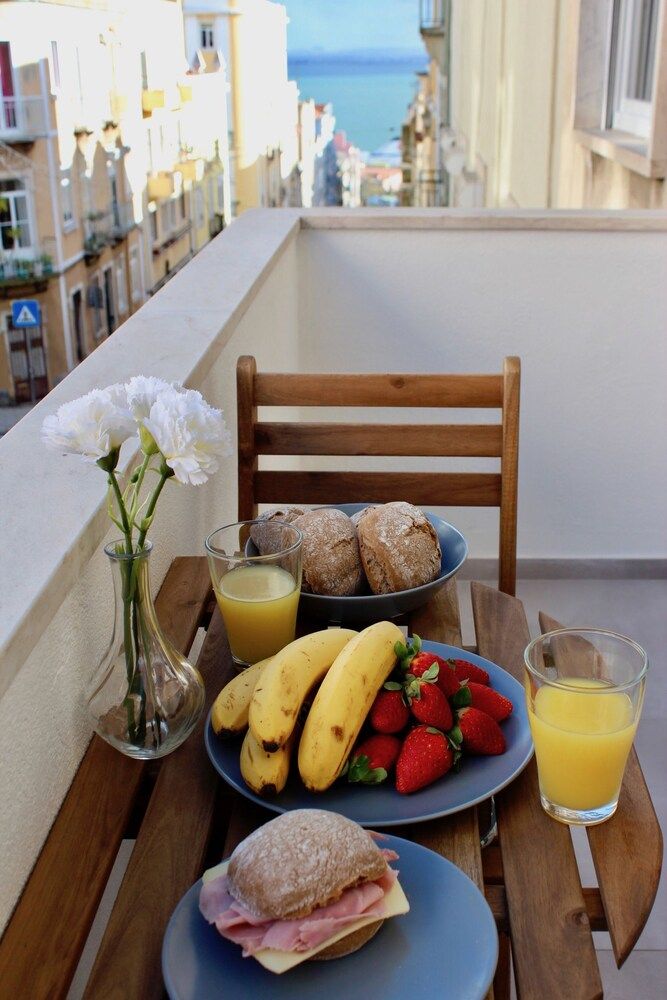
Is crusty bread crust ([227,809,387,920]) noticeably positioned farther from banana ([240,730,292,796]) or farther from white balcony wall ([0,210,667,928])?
white balcony wall ([0,210,667,928])

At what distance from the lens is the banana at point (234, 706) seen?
2.47ft

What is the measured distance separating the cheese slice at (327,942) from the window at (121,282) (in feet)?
43.0

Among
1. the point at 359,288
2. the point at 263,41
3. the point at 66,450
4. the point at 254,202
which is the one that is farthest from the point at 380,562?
the point at 263,41

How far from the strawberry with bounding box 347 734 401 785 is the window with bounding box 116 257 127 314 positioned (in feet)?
42.5

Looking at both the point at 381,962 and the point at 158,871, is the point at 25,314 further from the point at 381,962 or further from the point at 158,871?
the point at 381,962

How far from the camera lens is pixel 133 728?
2.44ft

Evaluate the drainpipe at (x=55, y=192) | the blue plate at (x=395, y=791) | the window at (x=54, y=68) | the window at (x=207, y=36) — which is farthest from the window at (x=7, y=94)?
the blue plate at (x=395, y=791)

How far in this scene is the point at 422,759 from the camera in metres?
0.70

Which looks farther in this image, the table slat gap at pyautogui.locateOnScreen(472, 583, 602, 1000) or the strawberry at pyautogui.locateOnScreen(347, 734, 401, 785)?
the strawberry at pyautogui.locateOnScreen(347, 734, 401, 785)

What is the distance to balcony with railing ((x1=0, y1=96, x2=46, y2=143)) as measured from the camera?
36.0 feet

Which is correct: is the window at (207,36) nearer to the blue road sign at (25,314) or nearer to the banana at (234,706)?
the blue road sign at (25,314)

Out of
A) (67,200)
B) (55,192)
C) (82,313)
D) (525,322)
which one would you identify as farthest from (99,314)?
(525,322)

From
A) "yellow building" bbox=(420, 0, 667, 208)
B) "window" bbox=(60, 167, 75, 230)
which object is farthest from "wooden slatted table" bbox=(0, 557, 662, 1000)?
"window" bbox=(60, 167, 75, 230)

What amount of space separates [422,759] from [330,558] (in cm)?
27
